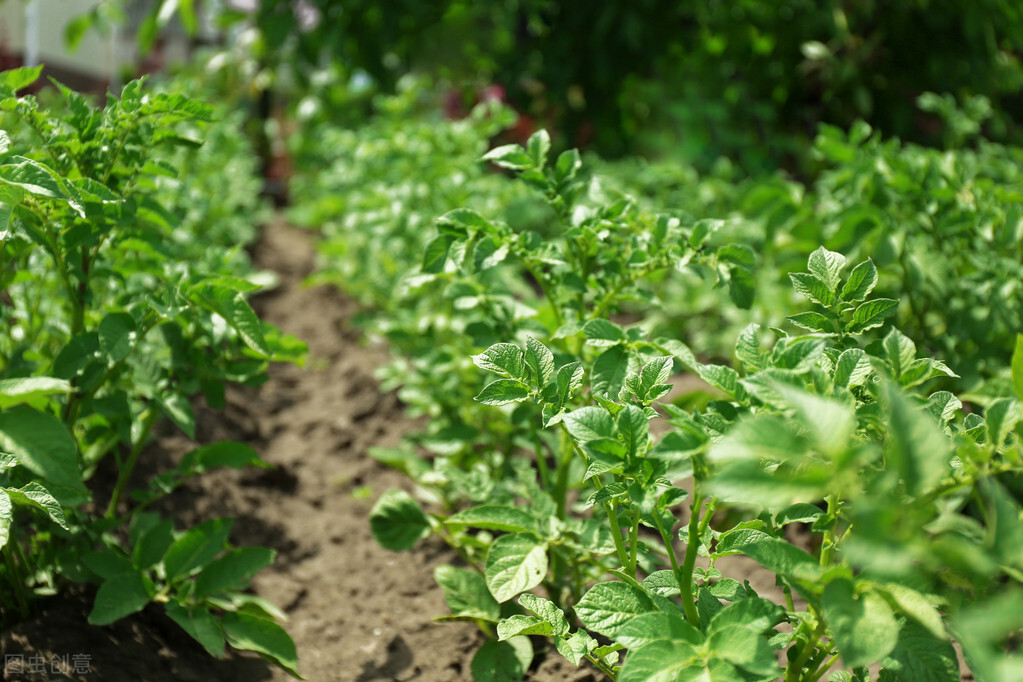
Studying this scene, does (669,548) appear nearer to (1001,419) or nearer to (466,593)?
(1001,419)

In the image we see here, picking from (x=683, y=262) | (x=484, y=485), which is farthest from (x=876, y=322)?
(x=484, y=485)

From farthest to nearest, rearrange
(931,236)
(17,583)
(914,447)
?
(931,236)
(17,583)
(914,447)

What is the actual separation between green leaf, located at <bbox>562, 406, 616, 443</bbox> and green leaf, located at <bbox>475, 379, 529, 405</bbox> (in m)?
0.12

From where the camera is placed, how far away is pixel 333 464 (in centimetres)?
253

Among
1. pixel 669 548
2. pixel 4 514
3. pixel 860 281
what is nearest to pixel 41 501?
pixel 4 514

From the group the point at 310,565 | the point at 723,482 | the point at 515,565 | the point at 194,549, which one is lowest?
the point at 310,565

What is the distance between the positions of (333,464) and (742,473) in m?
2.00

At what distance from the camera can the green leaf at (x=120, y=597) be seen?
1285 mm

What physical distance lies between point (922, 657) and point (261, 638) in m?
1.06

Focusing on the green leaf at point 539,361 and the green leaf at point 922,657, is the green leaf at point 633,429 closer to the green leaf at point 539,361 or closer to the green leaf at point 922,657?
the green leaf at point 539,361

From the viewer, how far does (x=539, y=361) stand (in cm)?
109

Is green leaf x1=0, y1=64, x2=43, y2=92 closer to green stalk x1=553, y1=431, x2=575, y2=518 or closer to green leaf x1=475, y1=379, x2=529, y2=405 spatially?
green leaf x1=475, y1=379, x2=529, y2=405

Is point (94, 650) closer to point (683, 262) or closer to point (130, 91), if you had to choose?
point (130, 91)

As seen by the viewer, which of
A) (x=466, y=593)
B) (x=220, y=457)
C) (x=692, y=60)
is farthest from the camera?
(x=692, y=60)
